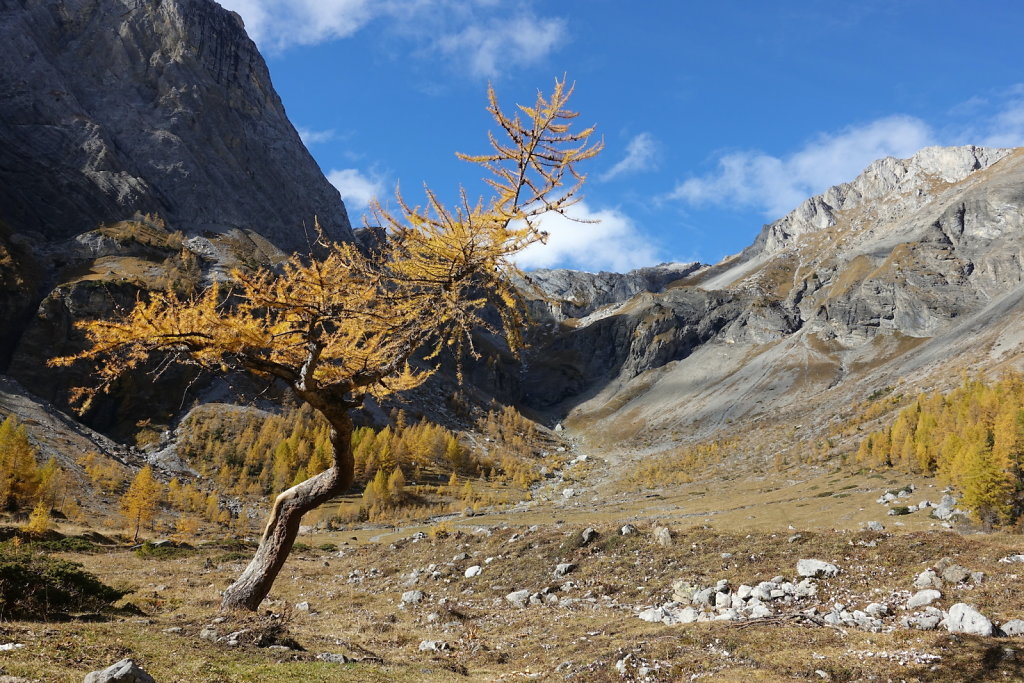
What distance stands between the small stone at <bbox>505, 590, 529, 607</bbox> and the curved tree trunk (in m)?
10.2

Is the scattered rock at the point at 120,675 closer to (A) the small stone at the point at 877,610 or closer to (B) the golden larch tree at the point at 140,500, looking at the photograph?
(A) the small stone at the point at 877,610

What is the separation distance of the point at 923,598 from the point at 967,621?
260 centimetres

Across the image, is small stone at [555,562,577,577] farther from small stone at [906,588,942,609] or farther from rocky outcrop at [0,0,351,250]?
rocky outcrop at [0,0,351,250]

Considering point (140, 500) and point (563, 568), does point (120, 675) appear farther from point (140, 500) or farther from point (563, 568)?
point (140, 500)

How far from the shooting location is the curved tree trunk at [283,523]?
13.0 m

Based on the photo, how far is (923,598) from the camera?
14.0 meters

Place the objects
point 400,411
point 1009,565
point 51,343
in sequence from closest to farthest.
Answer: point 1009,565
point 51,343
point 400,411

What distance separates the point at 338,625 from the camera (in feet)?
56.1

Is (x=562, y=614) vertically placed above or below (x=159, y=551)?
above

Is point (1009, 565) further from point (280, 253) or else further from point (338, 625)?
point (280, 253)

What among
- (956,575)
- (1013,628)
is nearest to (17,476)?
(956,575)

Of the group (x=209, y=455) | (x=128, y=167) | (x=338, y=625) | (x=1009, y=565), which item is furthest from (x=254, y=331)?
(x=128, y=167)

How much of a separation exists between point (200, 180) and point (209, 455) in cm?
13130

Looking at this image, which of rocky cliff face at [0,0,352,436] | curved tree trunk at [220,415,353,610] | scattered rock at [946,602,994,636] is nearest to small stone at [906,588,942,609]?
scattered rock at [946,602,994,636]
